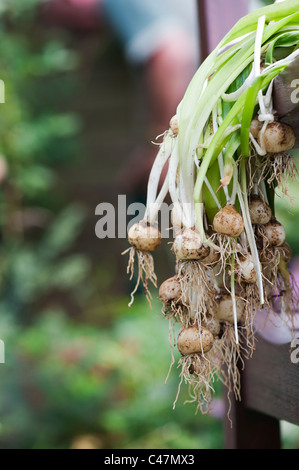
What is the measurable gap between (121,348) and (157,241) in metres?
1.48

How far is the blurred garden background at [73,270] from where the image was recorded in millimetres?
1811

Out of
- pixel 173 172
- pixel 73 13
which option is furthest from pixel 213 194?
pixel 73 13

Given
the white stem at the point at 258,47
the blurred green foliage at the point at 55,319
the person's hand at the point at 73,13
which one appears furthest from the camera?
the person's hand at the point at 73,13

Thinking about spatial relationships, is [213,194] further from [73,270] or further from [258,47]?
[73,270]

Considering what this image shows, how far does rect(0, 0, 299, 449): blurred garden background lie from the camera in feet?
5.94

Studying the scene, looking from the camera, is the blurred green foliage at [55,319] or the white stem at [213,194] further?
the blurred green foliage at [55,319]

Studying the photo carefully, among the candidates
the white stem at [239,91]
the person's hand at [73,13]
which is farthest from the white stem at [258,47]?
the person's hand at [73,13]

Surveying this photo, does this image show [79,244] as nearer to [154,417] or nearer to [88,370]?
[88,370]

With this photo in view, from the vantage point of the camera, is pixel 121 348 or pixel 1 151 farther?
pixel 1 151

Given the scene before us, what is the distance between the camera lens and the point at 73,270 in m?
2.14

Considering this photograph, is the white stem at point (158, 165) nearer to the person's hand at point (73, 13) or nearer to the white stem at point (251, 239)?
the white stem at point (251, 239)

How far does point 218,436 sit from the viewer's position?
172 cm

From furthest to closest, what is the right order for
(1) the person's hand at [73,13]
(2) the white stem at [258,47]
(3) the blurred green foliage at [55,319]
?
(1) the person's hand at [73,13] → (3) the blurred green foliage at [55,319] → (2) the white stem at [258,47]
